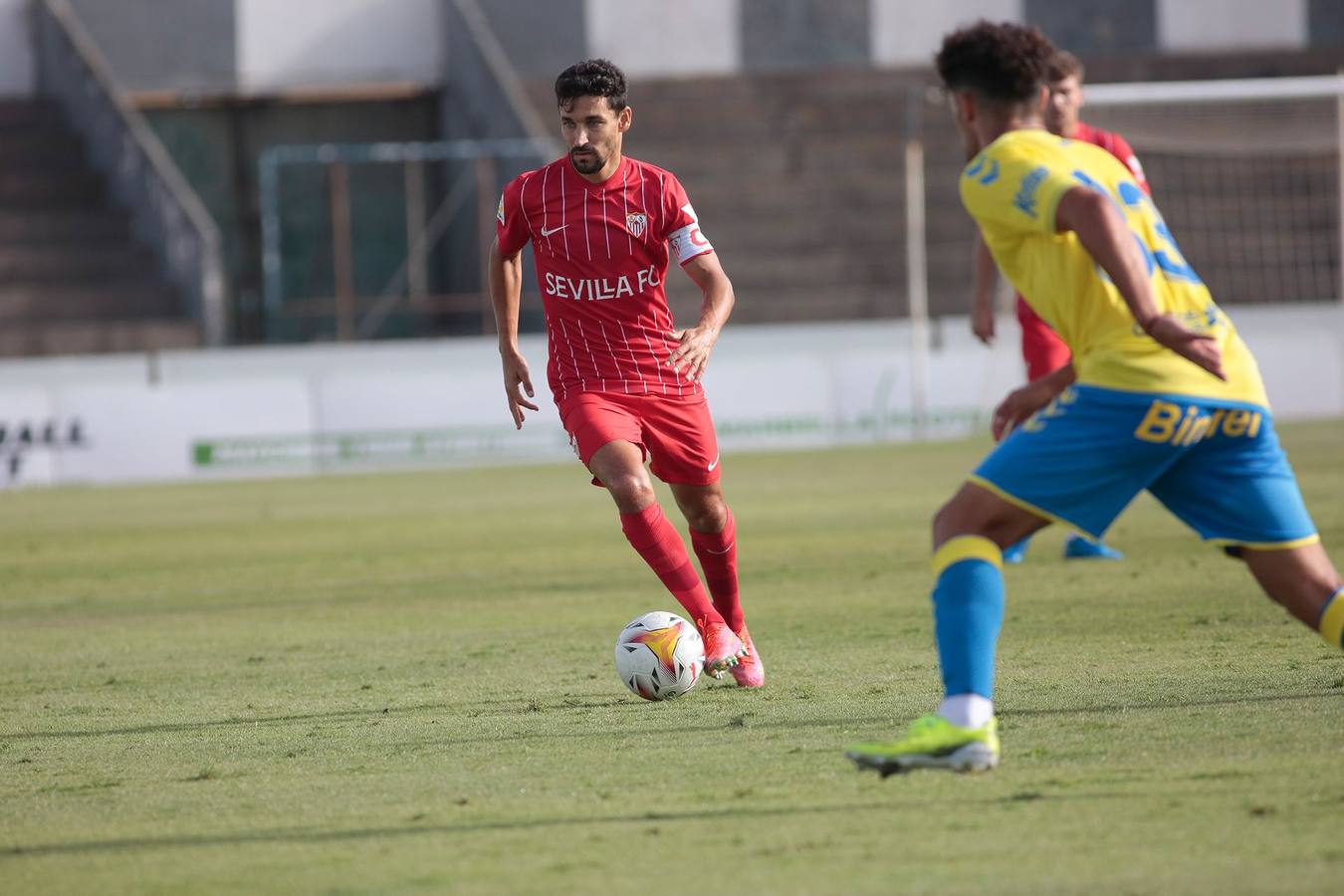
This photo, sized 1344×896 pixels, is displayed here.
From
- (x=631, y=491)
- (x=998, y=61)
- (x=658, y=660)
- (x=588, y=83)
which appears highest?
(x=588, y=83)

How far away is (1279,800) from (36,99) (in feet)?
83.2

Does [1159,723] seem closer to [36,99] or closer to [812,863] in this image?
[812,863]

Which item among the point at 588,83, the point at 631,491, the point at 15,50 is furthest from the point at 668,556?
the point at 15,50

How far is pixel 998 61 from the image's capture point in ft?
14.4

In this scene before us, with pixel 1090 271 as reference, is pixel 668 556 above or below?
below

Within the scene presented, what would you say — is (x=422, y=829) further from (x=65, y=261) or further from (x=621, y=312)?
(x=65, y=261)

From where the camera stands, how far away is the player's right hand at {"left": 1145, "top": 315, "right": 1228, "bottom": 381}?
414 centimetres

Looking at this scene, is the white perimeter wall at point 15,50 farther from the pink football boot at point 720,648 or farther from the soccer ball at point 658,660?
the soccer ball at point 658,660

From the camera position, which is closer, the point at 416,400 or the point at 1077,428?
the point at 1077,428

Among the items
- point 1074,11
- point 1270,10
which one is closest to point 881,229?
point 1074,11

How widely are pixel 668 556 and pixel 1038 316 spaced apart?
1443 millimetres

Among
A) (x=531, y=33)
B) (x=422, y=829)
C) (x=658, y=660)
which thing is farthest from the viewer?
(x=531, y=33)

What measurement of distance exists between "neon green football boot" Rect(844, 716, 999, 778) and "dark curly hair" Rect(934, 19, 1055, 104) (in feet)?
4.66

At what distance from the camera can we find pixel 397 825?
432 cm
